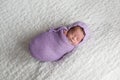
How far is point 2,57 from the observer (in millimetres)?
876

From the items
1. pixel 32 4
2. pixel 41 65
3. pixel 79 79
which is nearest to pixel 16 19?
pixel 32 4

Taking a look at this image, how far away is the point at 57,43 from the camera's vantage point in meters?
0.82

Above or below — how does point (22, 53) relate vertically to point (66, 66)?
above

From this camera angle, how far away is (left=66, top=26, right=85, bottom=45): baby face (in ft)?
2.66

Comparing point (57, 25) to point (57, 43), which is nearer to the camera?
point (57, 43)

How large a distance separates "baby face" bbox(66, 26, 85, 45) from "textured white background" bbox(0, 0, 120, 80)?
0.16 ft

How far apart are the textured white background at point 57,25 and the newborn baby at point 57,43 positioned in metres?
0.03

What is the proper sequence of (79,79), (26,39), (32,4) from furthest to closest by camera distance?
(32,4) → (26,39) → (79,79)

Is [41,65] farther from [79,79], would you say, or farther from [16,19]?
[16,19]

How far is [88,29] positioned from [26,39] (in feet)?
0.88

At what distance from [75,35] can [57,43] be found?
0.25ft

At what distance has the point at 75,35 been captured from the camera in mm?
809

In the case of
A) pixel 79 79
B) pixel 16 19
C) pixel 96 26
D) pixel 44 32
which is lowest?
pixel 79 79

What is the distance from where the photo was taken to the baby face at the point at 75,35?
0.81 m
